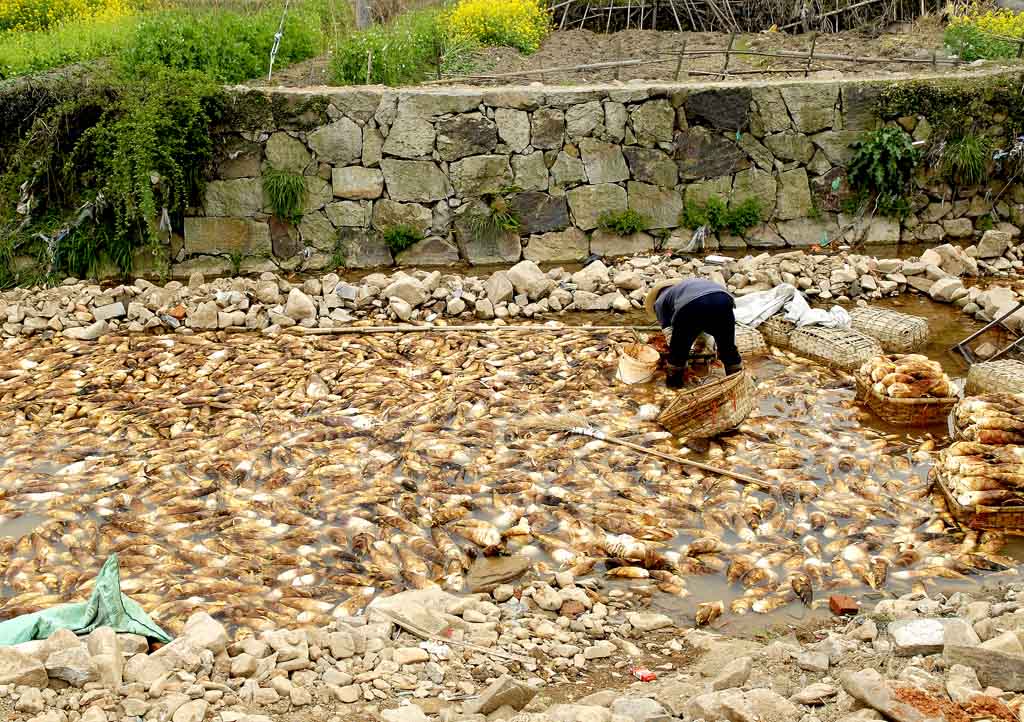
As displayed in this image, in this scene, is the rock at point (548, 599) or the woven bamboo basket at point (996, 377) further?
the woven bamboo basket at point (996, 377)

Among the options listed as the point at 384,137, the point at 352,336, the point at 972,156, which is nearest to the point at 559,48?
the point at 384,137

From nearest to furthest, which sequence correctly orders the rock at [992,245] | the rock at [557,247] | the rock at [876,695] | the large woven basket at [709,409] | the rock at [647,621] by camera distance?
the rock at [876,695] → the rock at [647,621] → the large woven basket at [709,409] → the rock at [992,245] → the rock at [557,247]

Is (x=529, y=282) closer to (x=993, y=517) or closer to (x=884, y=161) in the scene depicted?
(x=884, y=161)

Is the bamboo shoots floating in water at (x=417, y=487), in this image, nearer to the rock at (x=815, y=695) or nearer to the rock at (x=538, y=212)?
the rock at (x=815, y=695)

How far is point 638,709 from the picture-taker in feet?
12.5

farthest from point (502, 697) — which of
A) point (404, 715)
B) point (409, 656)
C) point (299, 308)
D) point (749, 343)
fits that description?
point (299, 308)

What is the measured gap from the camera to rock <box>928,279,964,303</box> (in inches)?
390

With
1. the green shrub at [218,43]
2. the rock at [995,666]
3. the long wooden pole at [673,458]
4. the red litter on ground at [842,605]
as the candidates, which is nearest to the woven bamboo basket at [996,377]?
the long wooden pole at [673,458]

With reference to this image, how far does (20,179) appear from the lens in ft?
35.2

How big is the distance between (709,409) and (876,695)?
11.2 feet

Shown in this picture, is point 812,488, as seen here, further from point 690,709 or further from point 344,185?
point 344,185

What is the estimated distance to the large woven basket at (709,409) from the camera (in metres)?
6.89

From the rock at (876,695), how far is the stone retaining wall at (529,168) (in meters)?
8.28

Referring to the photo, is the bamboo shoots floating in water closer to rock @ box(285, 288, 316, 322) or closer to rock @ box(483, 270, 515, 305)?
rock @ box(285, 288, 316, 322)
